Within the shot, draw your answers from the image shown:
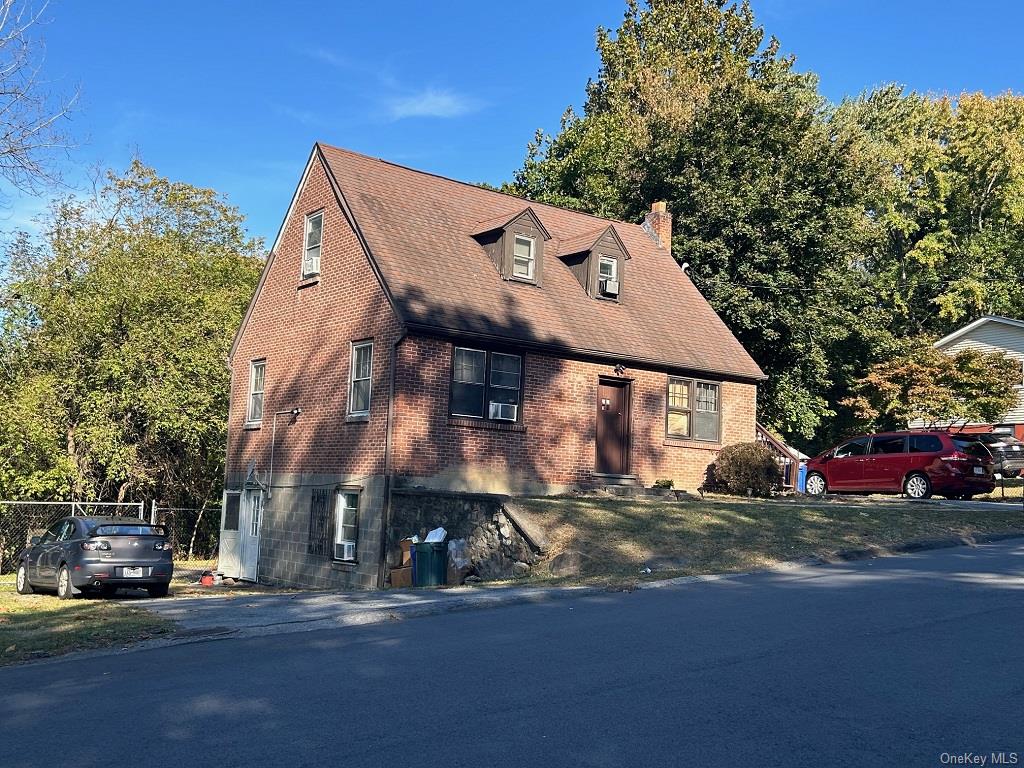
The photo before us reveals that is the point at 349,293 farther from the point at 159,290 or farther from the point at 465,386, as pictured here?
the point at 159,290

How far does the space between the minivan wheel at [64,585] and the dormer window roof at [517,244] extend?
37.2 ft

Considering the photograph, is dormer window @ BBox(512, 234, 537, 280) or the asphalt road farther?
dormer window @ BBox(512, 234, 537, 280)

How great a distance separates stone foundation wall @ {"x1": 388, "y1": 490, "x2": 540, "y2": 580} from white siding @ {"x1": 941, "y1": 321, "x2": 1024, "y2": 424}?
28.5m

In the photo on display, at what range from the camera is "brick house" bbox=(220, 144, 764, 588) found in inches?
798

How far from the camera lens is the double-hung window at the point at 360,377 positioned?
68.3ft

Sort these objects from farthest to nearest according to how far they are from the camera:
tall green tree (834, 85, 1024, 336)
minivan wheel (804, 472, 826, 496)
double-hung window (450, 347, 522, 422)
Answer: tall green tree (834, 85, 1024, 336) → minivan wheel (804, 472, 826, 496) → double-hung window (450, 347, 522, 422)

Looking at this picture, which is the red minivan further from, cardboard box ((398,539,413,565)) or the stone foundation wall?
cardboard box ((398,539,413,565))

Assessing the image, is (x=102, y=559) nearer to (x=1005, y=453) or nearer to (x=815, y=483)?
(x=815, y=483)

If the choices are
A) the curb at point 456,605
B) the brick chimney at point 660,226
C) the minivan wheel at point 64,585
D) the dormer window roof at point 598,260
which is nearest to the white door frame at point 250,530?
the minivan wheel at point 64,585

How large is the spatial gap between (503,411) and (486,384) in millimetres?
749

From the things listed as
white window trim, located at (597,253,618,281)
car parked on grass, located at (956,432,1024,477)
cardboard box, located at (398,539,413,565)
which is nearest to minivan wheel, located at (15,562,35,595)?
cardboard box, located at (398,539,413,565)

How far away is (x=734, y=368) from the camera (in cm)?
2569

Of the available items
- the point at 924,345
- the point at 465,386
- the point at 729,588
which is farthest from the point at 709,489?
the point at 924,345

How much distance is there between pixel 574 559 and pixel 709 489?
10.1m
